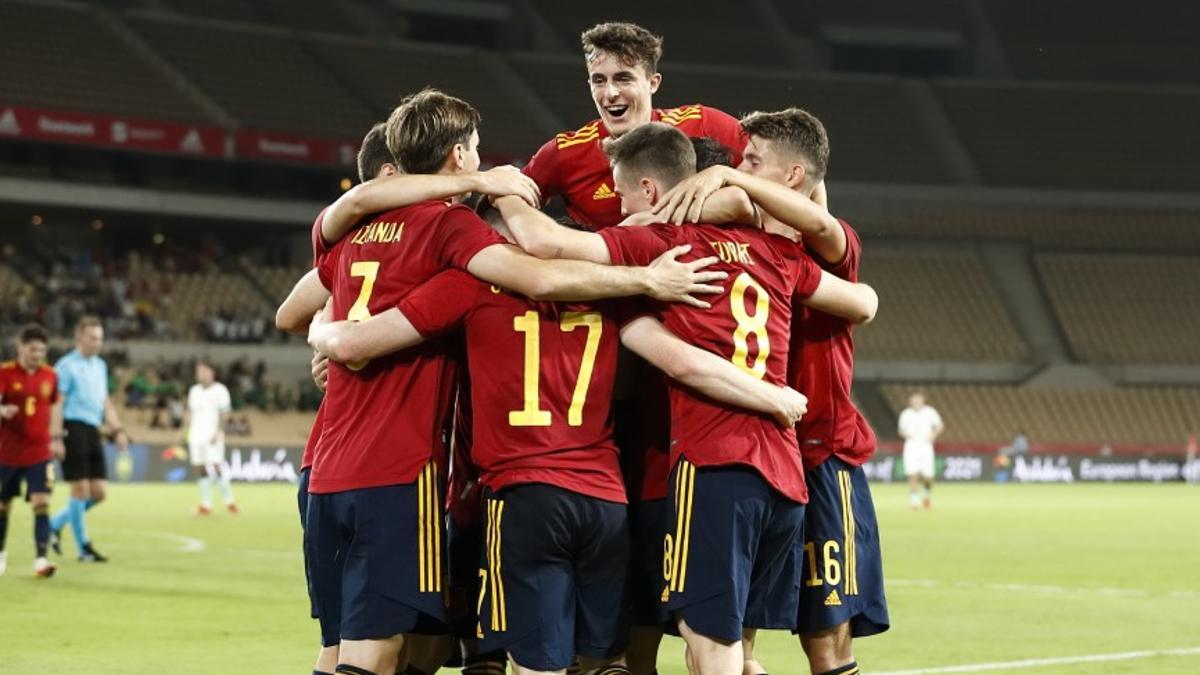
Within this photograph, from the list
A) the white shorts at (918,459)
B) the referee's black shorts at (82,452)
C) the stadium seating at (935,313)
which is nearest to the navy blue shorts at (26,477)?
the referee's black shorts at (82,452)

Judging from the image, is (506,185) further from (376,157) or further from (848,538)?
(848,538)

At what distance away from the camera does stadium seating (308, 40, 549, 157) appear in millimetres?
53719

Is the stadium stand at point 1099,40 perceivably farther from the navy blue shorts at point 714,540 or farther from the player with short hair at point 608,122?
the navy blue shorts at point 714,540

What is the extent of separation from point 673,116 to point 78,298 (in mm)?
40870

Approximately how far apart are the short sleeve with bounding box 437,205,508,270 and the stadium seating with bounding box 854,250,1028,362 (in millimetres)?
48180

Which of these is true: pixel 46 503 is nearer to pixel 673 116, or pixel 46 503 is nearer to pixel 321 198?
pixel 673 116

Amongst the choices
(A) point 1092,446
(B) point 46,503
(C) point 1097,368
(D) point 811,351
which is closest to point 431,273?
(D) point 811,351

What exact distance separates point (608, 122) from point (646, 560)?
6.94 ft

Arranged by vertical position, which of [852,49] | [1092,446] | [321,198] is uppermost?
[852,49]

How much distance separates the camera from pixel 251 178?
2057 inches

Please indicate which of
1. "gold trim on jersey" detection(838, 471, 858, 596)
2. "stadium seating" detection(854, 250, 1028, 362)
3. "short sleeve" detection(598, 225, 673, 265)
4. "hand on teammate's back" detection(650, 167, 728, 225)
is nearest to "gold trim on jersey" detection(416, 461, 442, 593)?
"short sleeve" detection(598, 225, 673, 265)

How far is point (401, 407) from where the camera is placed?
20.9ft

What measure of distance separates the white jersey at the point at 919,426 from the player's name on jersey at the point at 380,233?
2607cm

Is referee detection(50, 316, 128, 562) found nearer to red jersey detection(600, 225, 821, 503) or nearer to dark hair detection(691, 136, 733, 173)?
dark hair detection(691, 136, 733, 173)
